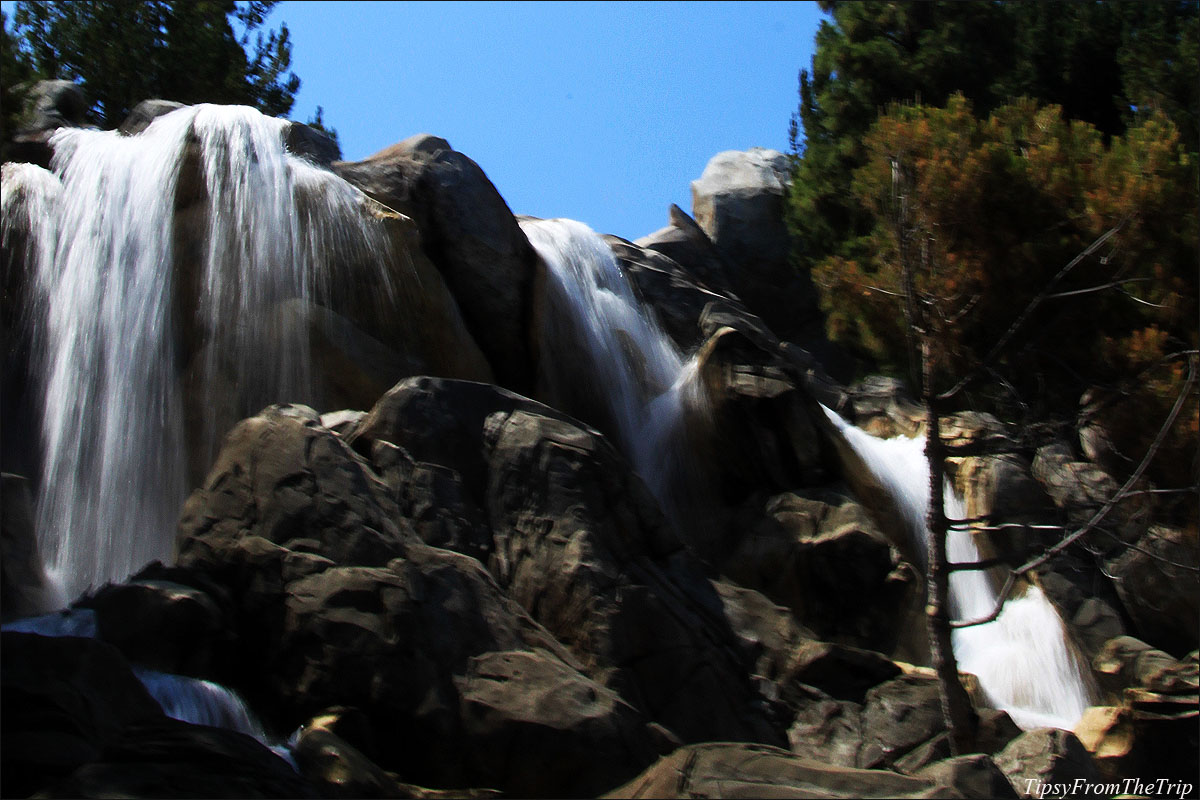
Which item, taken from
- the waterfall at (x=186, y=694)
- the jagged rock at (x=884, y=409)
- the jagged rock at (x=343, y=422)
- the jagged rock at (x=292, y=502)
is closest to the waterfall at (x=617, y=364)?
the jagged rock at (x=884, y=409)

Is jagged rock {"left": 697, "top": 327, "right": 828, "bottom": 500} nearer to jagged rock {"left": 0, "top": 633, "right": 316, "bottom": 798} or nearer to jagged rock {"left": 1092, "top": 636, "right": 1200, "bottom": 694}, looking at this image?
jagged rock {"left": 1092, "top": 636, "right": 1200, "bottom": 694}

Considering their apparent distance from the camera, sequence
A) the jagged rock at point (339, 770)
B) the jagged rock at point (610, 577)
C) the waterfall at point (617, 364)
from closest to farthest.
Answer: the jagged rock at point (339, 770) < the jagged rock at point (610, 577) < the waterfall at point (617, 364)

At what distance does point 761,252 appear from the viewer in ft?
78.8

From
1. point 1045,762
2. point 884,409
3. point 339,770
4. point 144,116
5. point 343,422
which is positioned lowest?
point 1045,762

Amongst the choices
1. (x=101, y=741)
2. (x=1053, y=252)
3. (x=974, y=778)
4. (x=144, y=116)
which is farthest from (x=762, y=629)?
(x=144, y=116)

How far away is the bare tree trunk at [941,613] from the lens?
7.45 meters

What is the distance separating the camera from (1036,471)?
14203 mm

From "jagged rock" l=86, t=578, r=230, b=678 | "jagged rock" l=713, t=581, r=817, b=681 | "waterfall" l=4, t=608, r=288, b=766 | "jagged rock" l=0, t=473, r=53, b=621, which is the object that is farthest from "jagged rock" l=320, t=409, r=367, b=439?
"jagged rock" l=713, t=581, r=817, b=681

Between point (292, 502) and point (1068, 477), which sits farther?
point (1068, 477)

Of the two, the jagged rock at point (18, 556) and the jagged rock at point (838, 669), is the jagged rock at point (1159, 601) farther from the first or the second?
the jagged rock at point (18, 556)

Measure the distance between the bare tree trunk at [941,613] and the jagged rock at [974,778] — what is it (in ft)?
6.24

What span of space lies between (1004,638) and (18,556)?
9509mm

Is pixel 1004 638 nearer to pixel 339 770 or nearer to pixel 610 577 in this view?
pixel 610 577

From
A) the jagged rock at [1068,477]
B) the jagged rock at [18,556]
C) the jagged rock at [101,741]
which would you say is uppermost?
the jagged rock at [1068,477]
